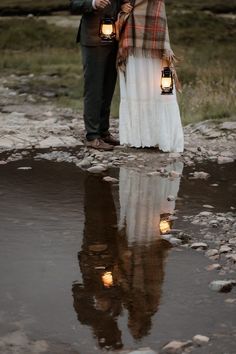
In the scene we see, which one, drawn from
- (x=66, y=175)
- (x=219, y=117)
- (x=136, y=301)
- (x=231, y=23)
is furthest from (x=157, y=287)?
(x=231, y=23)

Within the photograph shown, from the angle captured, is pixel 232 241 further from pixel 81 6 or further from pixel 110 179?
pixel 81 6

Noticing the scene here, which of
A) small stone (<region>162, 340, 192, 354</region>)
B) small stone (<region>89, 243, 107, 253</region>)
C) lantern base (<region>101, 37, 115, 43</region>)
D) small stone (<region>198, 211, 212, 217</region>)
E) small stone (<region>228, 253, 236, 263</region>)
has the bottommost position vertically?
small stone (<region>198, 211, 212, 217</region>)

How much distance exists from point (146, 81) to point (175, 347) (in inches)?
201

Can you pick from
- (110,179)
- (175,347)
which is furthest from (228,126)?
(175,347)

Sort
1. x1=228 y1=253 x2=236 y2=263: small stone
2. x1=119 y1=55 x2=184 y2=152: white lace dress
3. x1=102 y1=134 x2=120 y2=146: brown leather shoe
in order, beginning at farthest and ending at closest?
x1=102 y1=134 x2=120 y2=146: brown leather shoe
x1=119 y1=55 x2=184 y2=152: white lace dress
x1=228 y1=253 x2=236 y2=263: small stone

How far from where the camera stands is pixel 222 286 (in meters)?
4.51

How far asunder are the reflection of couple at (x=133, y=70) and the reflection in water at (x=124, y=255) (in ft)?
4.10

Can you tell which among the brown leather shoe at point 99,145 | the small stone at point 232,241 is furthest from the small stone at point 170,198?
the brown leather shoe at point 99,145

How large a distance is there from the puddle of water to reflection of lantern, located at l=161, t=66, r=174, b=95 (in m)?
1.39

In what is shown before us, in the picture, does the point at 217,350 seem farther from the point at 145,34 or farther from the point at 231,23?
the point at 231,23

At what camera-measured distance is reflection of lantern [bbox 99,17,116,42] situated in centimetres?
806

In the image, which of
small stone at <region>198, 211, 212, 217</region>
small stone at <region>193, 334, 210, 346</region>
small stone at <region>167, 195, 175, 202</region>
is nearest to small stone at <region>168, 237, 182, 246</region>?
small stone at <region>198, 211, 212, 217</region>

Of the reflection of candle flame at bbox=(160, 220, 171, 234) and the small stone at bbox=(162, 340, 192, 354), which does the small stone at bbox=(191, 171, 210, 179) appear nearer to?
the reflection of candle flame at bbox=(160, 220, 171, 234)

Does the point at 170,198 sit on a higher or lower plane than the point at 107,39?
lower
